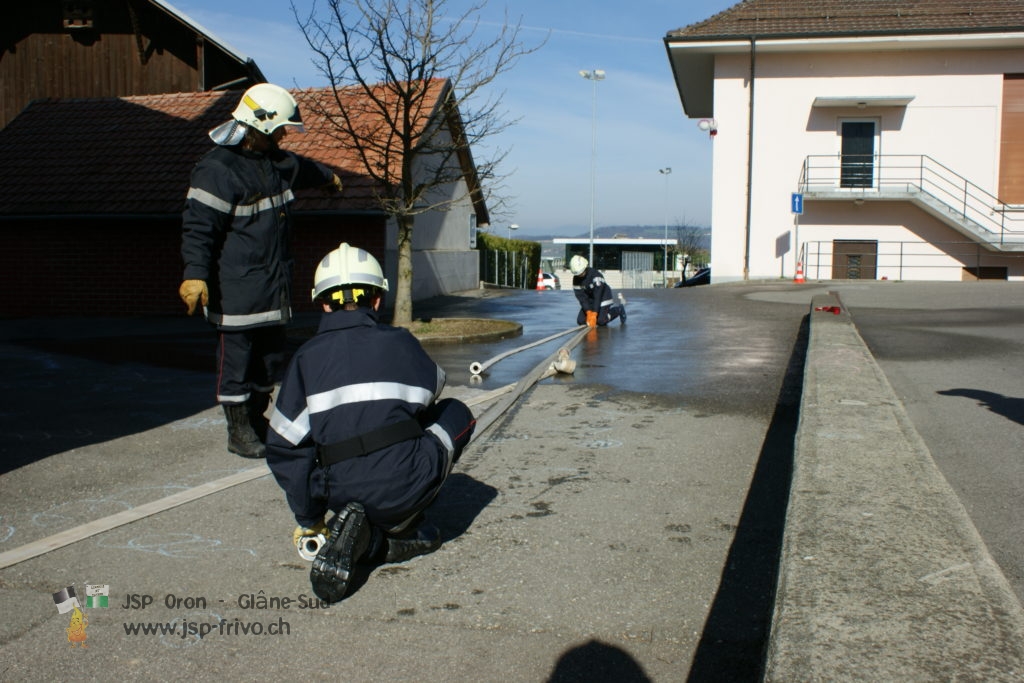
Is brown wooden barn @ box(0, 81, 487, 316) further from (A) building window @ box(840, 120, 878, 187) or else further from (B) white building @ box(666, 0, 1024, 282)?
(A) building window @ box(840, 120, 878, 187)

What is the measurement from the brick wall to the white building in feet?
47.7

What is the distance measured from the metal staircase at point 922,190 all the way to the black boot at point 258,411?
81.9 ft

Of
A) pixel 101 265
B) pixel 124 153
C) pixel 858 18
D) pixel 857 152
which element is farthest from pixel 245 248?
pixel 858 18

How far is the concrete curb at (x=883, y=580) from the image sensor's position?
7.29ft

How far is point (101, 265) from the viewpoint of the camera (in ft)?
65.6

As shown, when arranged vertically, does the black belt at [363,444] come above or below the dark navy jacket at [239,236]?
below

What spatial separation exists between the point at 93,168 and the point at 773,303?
14.6 meters

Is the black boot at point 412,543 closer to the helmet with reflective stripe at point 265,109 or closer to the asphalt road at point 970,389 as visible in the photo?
the asphalt road at point 970,389

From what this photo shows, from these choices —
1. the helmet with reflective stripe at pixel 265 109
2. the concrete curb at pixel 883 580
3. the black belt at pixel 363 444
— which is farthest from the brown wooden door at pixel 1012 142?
the black belt at pixel 363 444

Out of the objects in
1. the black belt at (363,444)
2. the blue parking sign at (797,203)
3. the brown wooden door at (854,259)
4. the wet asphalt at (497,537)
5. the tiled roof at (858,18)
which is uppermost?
the tiled roof at (858,18)

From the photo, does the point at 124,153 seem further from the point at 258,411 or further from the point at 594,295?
the point at 258,411

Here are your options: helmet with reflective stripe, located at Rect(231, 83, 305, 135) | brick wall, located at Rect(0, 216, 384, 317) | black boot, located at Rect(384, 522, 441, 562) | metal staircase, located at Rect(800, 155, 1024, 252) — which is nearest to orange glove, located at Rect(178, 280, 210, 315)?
helmet with reflective stripe, located at Rect(231, 83, 305, 135)

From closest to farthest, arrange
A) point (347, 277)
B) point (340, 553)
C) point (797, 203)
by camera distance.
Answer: point (340, 553) → point (347, 277) → point (797, 203)

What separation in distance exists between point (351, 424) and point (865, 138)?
1116 inches
